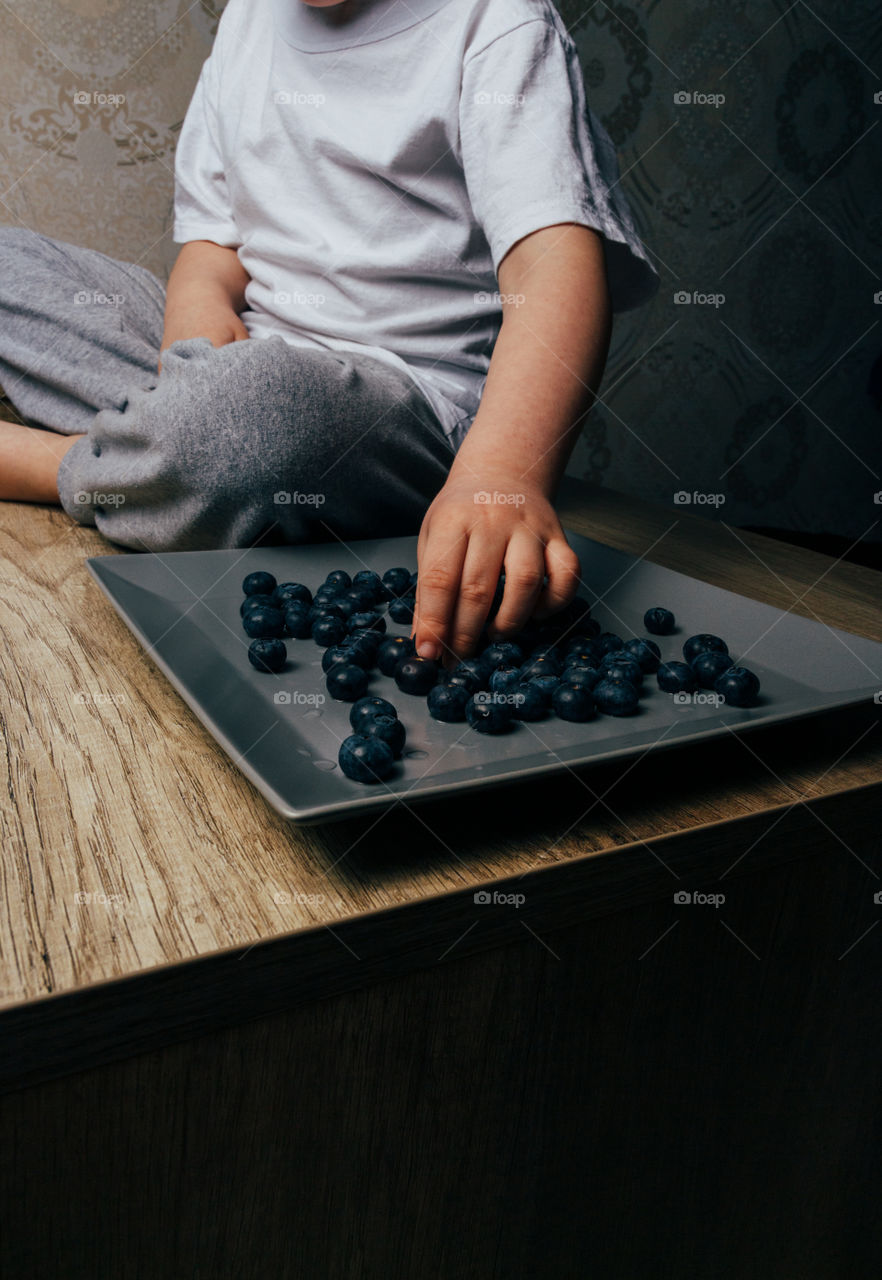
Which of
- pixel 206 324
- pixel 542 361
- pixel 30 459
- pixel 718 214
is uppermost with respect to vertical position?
pixel 718 214

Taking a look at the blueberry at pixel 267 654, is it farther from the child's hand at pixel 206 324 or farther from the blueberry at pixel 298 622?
the child's hand at pixel 206 324

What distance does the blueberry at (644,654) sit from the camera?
51 centimetres

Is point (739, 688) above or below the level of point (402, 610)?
above

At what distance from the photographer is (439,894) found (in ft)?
1.13

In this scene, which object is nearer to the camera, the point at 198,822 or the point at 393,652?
the point at 198,822

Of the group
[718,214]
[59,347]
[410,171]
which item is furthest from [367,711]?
[718,214]

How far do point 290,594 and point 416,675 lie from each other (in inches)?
5.7

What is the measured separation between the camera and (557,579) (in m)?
0.53

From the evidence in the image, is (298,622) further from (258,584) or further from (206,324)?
(206,324)

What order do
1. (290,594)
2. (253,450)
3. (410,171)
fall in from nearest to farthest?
(290,594)
(253,450)
(410,171)

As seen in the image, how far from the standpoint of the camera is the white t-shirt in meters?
0.75

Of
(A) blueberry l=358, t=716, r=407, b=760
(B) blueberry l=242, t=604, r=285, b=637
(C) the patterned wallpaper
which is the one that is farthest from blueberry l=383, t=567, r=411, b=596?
(C) the patterned wallpaper

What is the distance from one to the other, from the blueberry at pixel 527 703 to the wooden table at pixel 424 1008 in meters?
0.04

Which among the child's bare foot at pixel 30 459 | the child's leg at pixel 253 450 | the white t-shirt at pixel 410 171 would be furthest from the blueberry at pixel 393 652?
the child's bare foot at pixel 30 459
